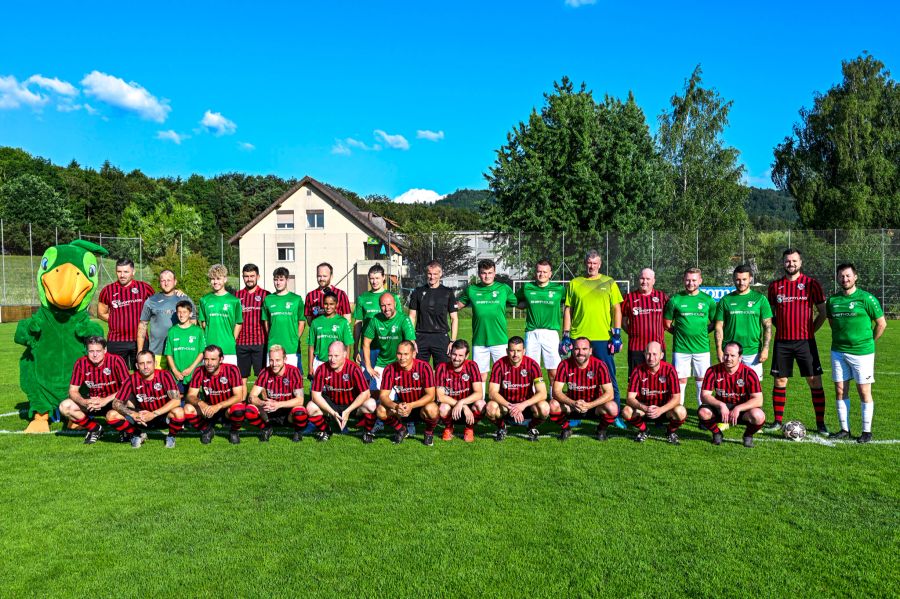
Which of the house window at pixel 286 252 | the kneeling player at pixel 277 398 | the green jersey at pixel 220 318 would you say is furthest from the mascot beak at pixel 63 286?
the house window at pixel 286 252

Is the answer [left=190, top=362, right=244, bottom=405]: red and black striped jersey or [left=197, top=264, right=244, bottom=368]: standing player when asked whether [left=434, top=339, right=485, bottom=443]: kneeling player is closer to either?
[left=190, top=362, right=244, bottom=405]: red and black striped jersey

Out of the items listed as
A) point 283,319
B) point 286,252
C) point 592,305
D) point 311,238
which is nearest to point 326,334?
point 283,319

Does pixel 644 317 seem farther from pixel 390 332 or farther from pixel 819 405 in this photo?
pixel 390 332

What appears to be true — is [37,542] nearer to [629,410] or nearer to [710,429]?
[629,410]

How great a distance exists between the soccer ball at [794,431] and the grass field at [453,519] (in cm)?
22

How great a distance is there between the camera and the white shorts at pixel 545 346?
6.68m

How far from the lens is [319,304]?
693 centimetres

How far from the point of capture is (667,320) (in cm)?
648

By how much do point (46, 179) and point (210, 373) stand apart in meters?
60.0

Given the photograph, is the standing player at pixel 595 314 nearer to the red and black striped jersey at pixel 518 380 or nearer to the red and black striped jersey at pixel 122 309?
the red and black striped jersey at pixel 518 380

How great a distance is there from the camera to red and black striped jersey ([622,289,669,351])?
645cm

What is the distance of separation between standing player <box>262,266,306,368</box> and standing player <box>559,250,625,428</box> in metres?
2.88

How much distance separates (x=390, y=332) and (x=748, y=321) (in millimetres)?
3652

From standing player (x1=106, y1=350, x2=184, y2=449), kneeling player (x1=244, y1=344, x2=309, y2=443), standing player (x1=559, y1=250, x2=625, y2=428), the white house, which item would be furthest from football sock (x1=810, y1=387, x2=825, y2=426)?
the white house
